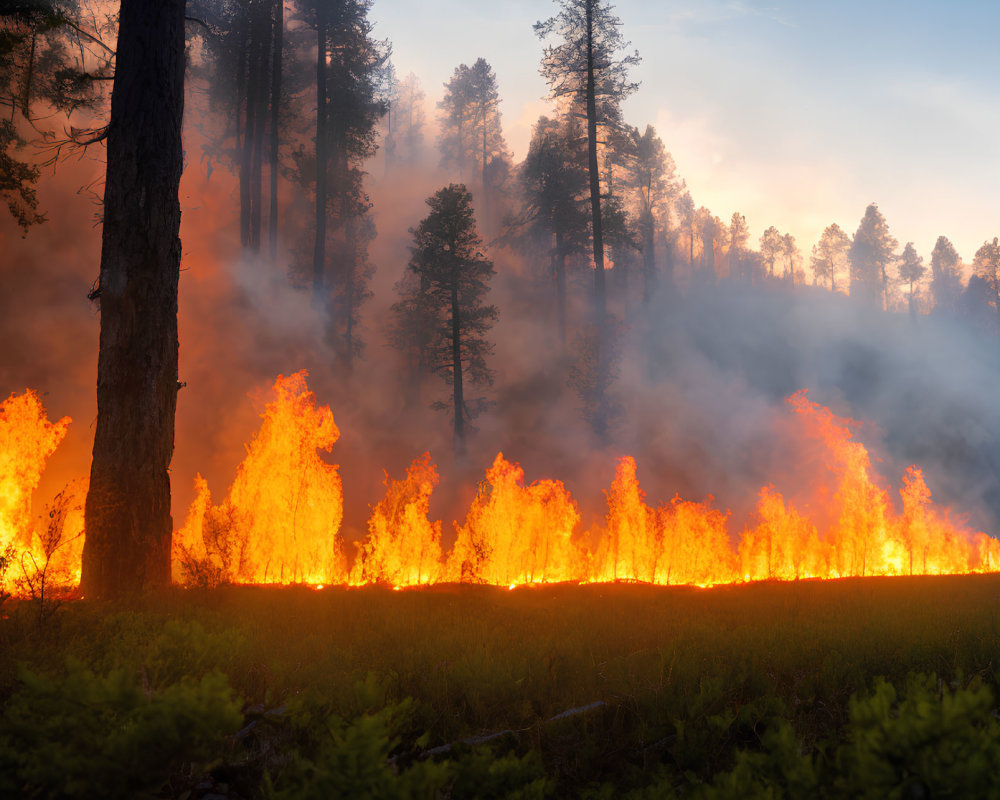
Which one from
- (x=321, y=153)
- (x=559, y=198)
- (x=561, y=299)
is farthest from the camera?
(x=561, y=299)

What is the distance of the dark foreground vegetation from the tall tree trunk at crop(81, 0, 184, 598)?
1.05 metres

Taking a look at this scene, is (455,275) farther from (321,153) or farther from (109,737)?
(109,737)

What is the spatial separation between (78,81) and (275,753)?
8988 millimetres

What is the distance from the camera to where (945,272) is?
65.4 meters

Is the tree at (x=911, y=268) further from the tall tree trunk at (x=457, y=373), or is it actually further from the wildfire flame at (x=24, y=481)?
the wildfire flame at (x=24, y=481)

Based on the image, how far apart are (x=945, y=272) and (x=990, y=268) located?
8844 mm

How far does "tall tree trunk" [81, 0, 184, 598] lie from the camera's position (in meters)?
6.95

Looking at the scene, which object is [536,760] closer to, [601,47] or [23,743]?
[23,743]

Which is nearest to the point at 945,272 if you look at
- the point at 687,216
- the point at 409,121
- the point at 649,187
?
the point at 687,216

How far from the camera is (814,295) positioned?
2486 inches

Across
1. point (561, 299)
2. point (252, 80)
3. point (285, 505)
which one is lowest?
point (285, 505)

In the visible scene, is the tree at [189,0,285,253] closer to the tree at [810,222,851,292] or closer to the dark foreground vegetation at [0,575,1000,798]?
the dark foreground vegetation at [0,575,1000,798]

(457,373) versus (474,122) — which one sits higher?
(474,122)

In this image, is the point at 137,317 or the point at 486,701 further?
the point at 137,317
